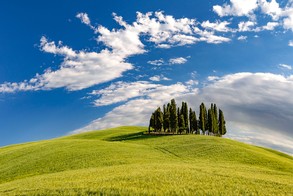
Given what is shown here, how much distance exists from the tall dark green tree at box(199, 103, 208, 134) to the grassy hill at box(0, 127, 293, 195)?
31.5m

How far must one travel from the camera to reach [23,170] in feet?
178

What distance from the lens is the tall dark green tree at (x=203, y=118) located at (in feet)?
370

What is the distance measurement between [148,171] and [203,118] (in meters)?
81.3

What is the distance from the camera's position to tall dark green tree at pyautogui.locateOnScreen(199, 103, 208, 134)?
113 meters

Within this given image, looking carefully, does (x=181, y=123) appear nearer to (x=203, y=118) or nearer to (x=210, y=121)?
(x=203, y=118)

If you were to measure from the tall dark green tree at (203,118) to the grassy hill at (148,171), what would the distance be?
3148 cm

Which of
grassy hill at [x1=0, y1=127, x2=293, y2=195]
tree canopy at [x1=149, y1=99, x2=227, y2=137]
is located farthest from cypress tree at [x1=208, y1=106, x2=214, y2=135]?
grassy hill at [x1=0, y1=127, x2=293, y2=195]

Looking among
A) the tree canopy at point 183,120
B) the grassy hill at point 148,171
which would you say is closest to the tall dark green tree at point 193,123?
the tree canopy at point 183,120

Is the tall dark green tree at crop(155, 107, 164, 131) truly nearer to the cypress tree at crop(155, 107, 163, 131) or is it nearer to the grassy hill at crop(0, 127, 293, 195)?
the cypress tree at crop(155, 107, 163, 131)

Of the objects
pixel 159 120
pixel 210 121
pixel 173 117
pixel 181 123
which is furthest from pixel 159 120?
pixel 210 121

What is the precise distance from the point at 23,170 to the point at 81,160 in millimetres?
10094

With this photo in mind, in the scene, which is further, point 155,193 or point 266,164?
point 266,164

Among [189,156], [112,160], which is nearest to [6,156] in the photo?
[112,160]

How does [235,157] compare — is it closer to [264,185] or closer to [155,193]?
[264,185]
